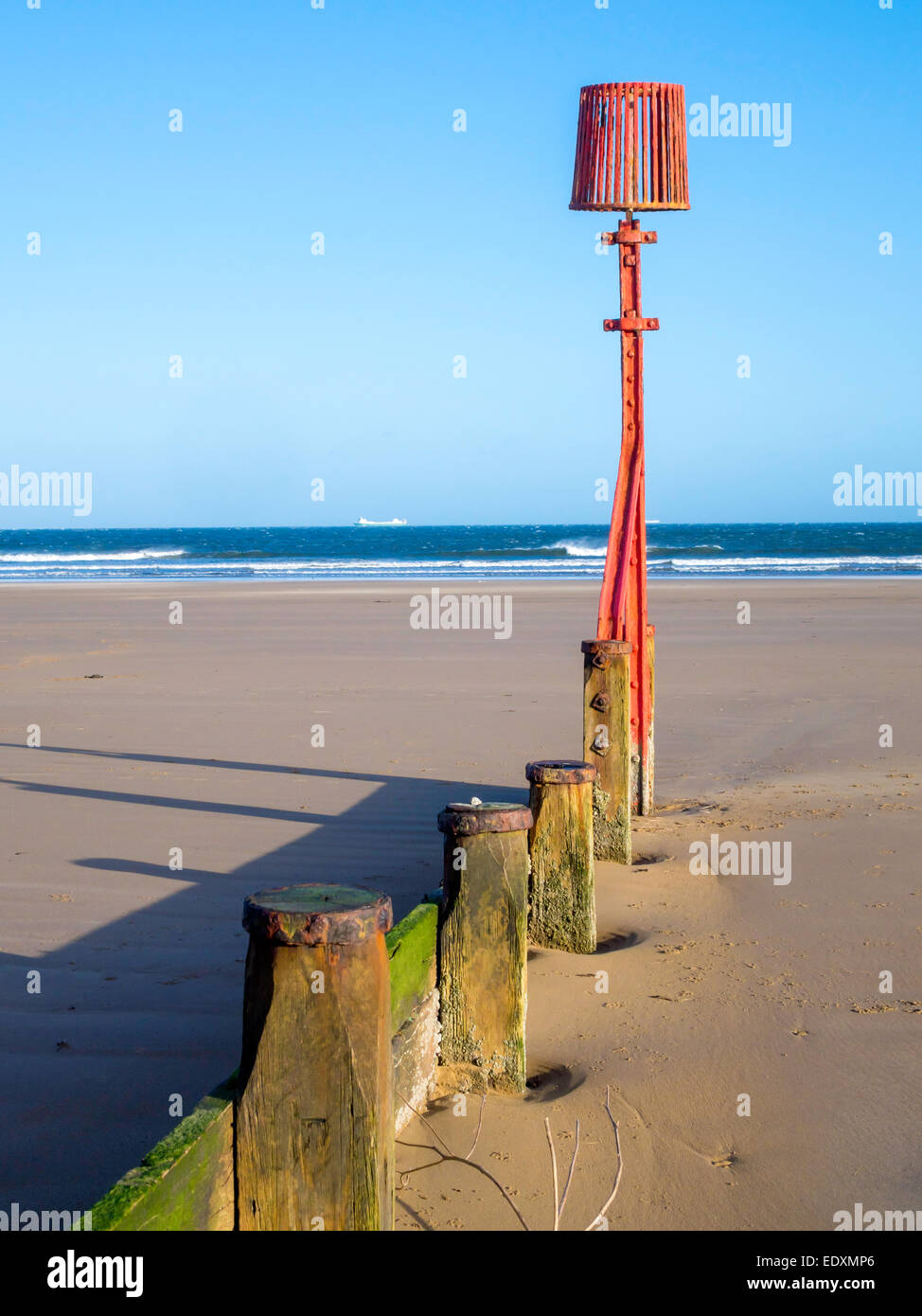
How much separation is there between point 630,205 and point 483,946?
4.59 m

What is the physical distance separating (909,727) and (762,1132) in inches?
275

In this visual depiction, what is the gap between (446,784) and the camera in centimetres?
768

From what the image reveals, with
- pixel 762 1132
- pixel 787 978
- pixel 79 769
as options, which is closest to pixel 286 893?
pixel 762 1132

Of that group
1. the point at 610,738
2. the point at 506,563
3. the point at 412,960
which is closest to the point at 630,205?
the point at 610,738

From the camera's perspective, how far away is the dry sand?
3.19 meters

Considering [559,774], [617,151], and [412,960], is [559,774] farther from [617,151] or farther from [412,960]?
[617,151]

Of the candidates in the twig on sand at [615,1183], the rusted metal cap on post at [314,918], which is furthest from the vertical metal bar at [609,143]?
the rusted metal cap on post at [314,918]

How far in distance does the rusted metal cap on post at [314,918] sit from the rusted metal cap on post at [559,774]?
2.25m

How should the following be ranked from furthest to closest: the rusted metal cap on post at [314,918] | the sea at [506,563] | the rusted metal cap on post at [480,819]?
1. the sea at [506,563]
2. the rusted metal cap on post at [480,819]
3. the rusted metal cap on post at [314,918]

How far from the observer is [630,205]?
20.9 feet

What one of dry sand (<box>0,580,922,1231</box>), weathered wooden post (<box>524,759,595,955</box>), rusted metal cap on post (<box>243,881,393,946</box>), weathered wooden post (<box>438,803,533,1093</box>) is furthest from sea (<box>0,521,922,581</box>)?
rusted metal cap on post (<box>243,881,393,946</box>)

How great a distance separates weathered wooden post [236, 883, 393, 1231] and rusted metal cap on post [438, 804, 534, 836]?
1.27m

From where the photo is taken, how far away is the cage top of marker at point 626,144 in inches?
249

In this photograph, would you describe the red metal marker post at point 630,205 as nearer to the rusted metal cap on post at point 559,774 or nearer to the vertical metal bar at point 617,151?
the vertical metal bar at point 617,151
